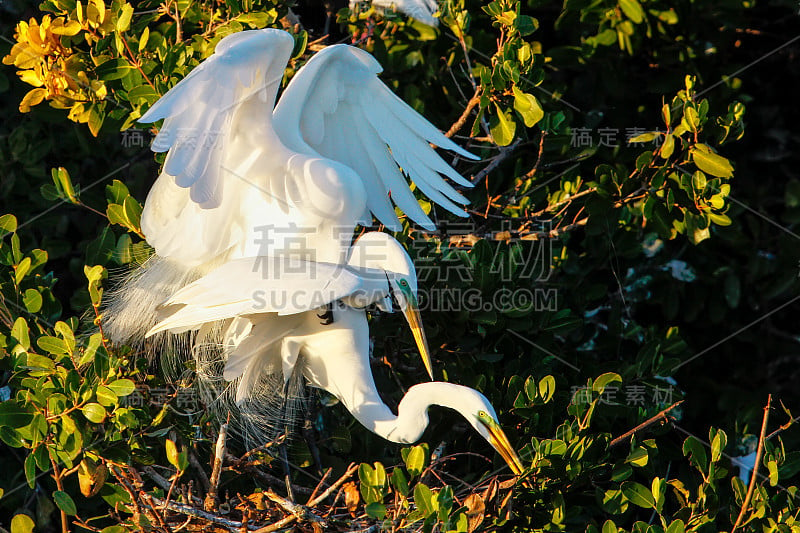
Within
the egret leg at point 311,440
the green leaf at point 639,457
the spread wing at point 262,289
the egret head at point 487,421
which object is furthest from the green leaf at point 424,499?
the egret leg at point 311,440

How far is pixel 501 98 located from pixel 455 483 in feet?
3.39

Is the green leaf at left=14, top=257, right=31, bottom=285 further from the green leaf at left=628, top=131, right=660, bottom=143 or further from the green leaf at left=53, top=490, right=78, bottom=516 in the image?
the green leaf at left=628, top=131, right=660, bottom=143

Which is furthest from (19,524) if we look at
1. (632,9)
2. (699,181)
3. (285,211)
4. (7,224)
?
(632,9)

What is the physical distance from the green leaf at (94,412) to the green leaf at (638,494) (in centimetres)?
117

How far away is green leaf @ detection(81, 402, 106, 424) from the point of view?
81.2 inches

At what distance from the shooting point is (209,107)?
2125 millimetres

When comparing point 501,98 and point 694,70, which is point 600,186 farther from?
point 694,70

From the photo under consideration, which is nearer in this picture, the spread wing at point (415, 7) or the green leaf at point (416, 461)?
the green leaf at point (416, 461)

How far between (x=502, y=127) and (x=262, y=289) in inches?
33.8

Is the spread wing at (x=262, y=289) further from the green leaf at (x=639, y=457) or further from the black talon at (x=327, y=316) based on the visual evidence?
the green leaf at (x=639, y=457)

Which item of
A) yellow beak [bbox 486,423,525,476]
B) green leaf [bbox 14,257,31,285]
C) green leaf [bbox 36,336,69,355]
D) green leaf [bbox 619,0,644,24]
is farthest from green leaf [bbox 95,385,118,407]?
green leaf [bbox 619,0,644,24]

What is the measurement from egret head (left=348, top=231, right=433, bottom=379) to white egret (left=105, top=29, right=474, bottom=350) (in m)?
0.07

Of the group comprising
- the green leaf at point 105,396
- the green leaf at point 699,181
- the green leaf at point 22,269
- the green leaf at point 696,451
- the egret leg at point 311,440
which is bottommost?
the egret leg at point 311,440

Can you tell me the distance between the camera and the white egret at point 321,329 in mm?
2121
